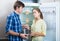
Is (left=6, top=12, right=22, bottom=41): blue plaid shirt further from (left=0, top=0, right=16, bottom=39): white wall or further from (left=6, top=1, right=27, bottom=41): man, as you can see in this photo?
(left=0, top=0, right=16, bottom=39): white wall

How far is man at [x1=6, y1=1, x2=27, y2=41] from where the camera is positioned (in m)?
1.49

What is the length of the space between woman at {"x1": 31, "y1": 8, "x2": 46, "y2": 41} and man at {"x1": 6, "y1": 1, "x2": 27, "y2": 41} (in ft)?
0.37

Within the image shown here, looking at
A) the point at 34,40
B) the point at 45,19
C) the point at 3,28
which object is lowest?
the point at 34,40

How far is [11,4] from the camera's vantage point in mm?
1668

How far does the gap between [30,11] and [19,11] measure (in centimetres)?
13

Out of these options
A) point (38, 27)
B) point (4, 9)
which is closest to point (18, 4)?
point (4, 9)

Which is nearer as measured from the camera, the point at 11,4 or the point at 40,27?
the point at 40,27

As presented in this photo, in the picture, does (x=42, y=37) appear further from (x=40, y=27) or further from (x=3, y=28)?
(x=3, y=28)

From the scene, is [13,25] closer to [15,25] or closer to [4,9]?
[15,25]

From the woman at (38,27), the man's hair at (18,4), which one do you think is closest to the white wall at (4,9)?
the man's hair at (18,4)

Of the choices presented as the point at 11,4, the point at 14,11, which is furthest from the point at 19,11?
the point at 11,4

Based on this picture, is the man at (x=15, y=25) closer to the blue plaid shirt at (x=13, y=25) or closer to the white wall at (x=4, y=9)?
the blue plaid shirt at (x=13, y=25)

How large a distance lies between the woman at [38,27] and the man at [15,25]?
0.37 ft

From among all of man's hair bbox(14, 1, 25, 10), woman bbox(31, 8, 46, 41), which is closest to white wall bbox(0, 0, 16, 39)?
man's hair bbox(14, 1, 25, 10)
